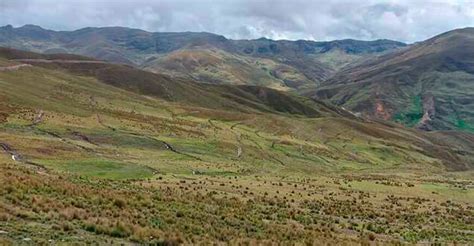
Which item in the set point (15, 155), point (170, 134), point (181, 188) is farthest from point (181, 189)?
point (170, 134)

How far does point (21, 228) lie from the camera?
2609cm

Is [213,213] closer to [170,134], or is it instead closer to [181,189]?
[181,189]

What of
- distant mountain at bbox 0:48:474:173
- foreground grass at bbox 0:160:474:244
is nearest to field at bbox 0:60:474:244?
foreground grass at bbox 0:160:474:244

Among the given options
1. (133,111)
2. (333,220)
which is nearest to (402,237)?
(333,220)

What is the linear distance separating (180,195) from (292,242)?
17380mm

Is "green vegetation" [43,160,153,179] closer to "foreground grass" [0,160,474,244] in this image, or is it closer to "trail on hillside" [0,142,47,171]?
"trail on hillside" [0,142,47,171]

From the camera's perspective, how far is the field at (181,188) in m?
30.3

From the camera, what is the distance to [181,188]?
54.2 meters

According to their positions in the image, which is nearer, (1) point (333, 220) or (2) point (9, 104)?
(1) point (333, 220)

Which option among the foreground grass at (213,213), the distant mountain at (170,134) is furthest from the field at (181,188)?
the distant mountain at (170,134)

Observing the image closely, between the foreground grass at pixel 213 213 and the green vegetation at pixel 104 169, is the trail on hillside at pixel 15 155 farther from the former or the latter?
the foreground grass at pixel 213 213

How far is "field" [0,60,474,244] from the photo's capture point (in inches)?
1193

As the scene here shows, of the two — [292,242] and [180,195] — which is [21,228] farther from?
[180,195]

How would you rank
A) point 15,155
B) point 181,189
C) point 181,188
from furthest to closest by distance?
1. point 15,155
2. point 181,188
3. point 181,189
